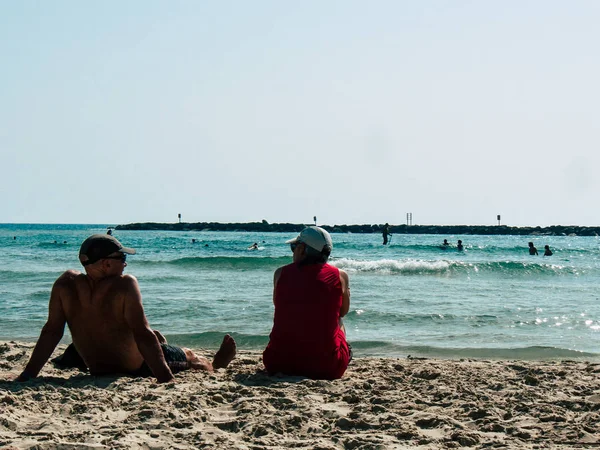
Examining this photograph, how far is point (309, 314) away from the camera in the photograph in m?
4.82

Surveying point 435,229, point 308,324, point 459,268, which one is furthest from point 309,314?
point 435,229

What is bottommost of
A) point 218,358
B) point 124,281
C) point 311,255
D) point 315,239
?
point 218,358

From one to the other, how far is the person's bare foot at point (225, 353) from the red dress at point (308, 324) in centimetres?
63

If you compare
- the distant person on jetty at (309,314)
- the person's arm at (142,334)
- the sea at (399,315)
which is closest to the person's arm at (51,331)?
the person's arm at (142,334)

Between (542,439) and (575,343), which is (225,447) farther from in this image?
(575,343)

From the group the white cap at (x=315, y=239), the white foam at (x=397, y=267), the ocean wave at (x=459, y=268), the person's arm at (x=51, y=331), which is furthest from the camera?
the white foam at (x=397, y=267)

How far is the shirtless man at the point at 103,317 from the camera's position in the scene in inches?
180

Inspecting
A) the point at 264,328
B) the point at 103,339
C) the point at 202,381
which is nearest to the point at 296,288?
the point at 202,381

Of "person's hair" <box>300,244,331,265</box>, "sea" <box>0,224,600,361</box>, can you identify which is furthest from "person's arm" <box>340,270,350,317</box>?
"sea" <box>0,224,600,361</box>

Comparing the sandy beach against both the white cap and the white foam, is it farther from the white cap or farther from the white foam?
the white foam

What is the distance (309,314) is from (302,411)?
0.93m

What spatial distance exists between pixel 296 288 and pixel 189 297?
753 centimetres

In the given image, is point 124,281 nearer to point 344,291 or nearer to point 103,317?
point 103,317

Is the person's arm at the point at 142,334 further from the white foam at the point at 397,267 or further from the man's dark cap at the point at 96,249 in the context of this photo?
the white foam at the point at 397,267
